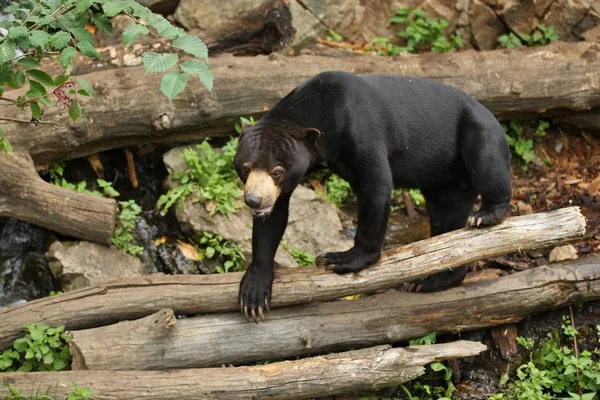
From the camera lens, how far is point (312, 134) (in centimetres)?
534

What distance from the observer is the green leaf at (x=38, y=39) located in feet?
13.6

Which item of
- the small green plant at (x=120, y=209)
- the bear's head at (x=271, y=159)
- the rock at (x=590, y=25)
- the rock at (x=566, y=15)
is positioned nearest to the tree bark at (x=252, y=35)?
the small green plant at (x=120, y=209)

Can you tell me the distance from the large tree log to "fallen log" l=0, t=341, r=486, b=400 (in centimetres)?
287

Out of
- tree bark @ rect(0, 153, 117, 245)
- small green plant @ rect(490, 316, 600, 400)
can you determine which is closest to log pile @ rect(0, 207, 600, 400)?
small green plant @ rect(490, 316, 600, 400)

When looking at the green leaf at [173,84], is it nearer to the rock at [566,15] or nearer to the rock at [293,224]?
the rock at [293,224]

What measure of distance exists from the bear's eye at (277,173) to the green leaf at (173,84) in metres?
1.62

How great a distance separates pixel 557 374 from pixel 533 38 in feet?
15.7

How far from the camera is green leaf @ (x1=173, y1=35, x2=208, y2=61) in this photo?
12.0 feet

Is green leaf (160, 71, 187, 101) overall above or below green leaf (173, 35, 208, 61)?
below

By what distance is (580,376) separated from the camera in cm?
605

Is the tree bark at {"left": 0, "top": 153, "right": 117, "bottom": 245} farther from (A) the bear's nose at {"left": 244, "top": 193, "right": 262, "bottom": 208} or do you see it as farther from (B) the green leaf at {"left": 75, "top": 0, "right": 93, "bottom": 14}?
(B) the green leaf at {"left": 75, "top": 0, "right": 93, "bottom": 14}

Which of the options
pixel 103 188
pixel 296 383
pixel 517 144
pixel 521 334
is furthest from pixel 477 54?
pixel 296 383

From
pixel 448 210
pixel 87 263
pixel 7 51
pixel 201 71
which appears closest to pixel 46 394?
pixel 87 263

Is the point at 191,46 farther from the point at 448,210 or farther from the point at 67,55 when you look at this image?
the point at 448,210
